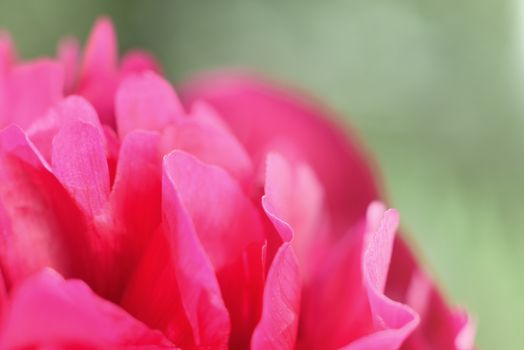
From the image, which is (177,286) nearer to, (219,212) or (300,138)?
(219,212)

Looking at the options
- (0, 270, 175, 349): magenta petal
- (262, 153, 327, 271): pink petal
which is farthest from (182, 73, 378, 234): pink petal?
(0, 270, 175, 349): magenta petal

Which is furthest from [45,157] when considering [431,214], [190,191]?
[431,214]

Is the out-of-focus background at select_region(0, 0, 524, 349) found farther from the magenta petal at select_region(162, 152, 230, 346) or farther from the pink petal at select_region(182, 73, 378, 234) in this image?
the magenta petal at select_region(162, 152, 230, 346)

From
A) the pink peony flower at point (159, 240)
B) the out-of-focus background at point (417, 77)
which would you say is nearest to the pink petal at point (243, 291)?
the pink peony flower at point (159, 240)

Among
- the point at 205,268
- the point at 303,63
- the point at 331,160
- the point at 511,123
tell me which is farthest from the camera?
the point at 303,63

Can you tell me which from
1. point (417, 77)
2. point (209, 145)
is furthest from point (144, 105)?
point (417, 77)

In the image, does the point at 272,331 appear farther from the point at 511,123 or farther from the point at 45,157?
the point at 511,123

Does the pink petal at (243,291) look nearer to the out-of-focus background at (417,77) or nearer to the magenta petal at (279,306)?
the magenta petal at (279,306)
